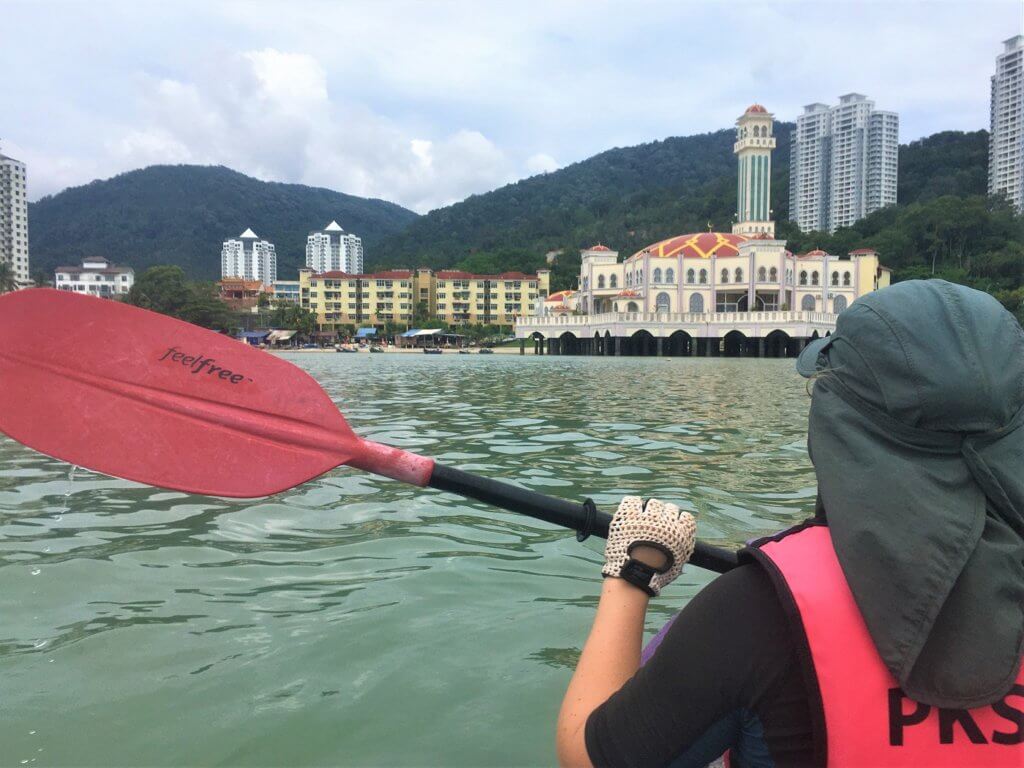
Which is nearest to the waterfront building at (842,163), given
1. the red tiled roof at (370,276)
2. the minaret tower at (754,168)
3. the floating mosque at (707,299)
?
the minaret tower at (754,168)

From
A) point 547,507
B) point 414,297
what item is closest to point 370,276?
point 414,297

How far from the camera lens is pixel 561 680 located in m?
2.50

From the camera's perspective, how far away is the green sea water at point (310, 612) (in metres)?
2.13

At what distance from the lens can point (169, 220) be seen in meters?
170

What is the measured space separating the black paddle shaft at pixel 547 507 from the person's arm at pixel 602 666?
42cm

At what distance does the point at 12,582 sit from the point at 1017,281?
73.0m

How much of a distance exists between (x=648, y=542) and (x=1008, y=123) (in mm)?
97371

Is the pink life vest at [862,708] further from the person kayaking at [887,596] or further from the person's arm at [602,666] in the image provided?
the person's arm at [602,666]

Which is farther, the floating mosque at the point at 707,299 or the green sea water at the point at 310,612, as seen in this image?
the floating mosque at the point at 707,299

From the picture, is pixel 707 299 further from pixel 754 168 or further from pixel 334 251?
pixel 334 251

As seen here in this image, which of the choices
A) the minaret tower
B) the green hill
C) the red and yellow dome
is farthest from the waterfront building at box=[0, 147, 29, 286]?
the minaret tower

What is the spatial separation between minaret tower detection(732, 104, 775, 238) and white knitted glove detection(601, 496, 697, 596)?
66.6 metres

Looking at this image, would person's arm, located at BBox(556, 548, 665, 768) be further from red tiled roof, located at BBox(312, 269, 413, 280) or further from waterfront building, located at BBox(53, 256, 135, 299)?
waterfront building, located at BBox(53, 256, 135, 299)

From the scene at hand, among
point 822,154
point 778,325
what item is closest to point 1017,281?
point 778,325
